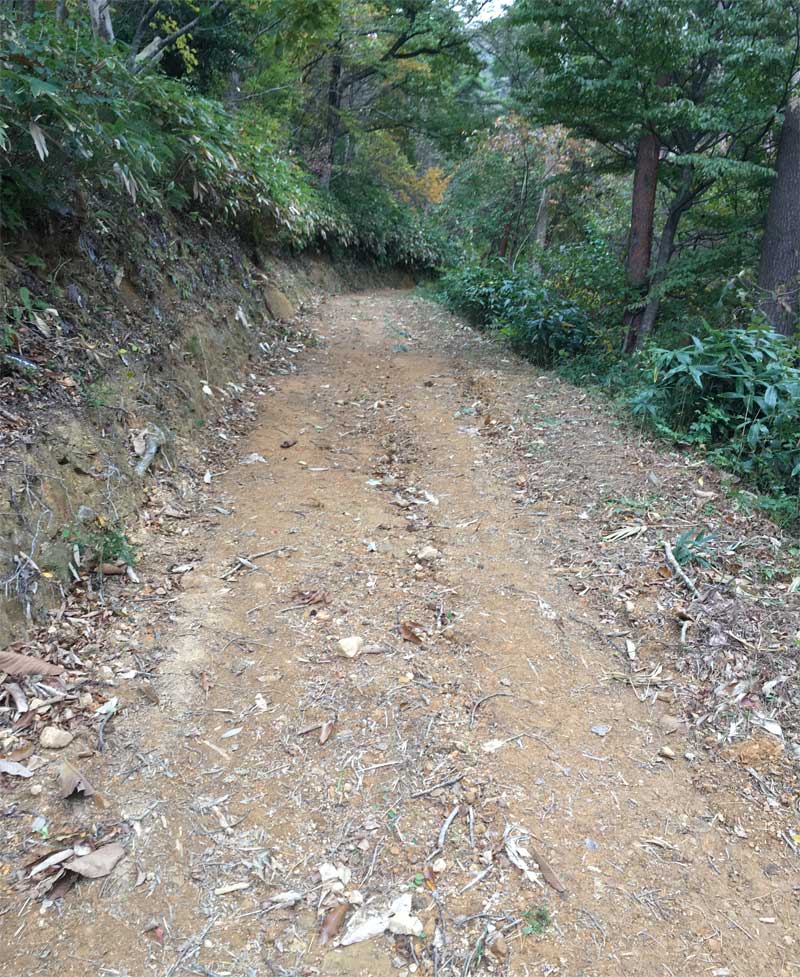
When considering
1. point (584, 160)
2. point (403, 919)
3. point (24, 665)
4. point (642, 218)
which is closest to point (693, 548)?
point (403, 919)

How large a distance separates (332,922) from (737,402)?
15.3ft

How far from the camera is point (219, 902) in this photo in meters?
1.94

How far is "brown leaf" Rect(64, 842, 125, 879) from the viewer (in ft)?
6.44

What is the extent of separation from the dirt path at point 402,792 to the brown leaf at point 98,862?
32 mm

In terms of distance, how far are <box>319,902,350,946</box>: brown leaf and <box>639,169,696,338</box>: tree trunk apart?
652 cm

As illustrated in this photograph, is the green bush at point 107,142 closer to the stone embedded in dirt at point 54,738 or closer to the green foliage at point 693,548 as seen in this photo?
the stone embedded in dirt at point 54,738

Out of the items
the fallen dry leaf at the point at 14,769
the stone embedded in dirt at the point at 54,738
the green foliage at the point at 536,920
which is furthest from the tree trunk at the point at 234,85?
the green foliage at the point at 536,920

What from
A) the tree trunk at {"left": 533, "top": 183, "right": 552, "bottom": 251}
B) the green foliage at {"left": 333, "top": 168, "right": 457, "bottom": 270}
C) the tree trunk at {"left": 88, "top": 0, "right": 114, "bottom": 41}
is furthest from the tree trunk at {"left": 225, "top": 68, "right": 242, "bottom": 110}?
the tree trunk at {"left": 533, "top": 183, "right": 552, "bottom": 251}

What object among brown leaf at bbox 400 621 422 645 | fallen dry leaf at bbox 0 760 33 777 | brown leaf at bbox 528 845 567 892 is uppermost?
fallen dry leaf at bbox 0 760 33 777

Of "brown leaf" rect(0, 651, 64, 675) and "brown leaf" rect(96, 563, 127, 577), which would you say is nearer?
"brown leaf" rect(0, 651, 64, 675)

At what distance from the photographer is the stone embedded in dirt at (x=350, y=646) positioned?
301 centimetres

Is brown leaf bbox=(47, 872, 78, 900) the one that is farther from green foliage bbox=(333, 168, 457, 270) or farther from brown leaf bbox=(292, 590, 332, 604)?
green foliage bbox=(333, 168, 457, 270)

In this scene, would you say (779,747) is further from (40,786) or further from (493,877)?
(40,786)

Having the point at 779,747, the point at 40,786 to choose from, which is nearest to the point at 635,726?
the point at 779,747
